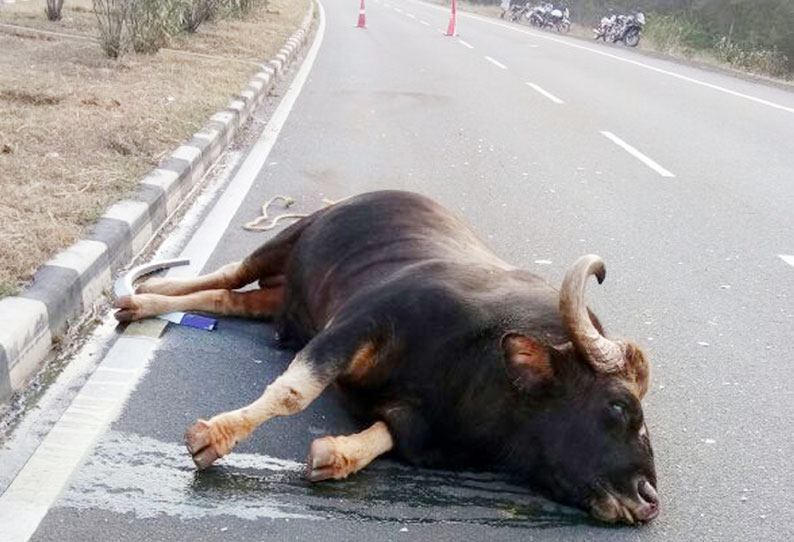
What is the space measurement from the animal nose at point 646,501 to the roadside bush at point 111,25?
33.8ft

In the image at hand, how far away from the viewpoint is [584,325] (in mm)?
3363

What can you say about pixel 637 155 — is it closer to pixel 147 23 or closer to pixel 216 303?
pixel 147 23

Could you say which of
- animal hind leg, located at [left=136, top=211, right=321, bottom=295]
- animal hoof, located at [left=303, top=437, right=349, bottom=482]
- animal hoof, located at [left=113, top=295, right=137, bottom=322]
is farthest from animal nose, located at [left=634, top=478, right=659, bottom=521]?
animal hoof, located at [left=113, top=295, right=137, bottom=322]

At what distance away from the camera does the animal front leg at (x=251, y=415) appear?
354cm

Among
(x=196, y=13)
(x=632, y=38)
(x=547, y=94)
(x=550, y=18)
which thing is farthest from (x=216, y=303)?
(x=550, y=18)

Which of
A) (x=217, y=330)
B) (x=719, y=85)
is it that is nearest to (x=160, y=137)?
(x=217, y=330)

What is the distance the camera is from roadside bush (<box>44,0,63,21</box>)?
16375mm

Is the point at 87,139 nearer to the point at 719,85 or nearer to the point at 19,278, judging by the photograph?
the point at 19,278

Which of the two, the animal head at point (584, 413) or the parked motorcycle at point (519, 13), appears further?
the parked motorcycle at point (519, 13)

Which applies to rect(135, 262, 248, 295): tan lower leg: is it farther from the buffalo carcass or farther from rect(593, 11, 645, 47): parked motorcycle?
rect(593, 11, 645, 47): parked motorcycle

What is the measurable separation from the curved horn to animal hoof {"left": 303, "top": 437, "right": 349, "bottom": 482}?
0.87 metres

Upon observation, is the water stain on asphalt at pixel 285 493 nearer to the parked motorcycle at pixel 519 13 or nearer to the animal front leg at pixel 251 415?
the animal front leg at pixel 251 415

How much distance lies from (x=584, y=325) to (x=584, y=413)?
0.91 ft

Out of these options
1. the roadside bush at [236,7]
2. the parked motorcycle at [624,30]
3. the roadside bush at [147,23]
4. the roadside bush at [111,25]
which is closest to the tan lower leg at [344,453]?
the roadside bush at [111,25]
